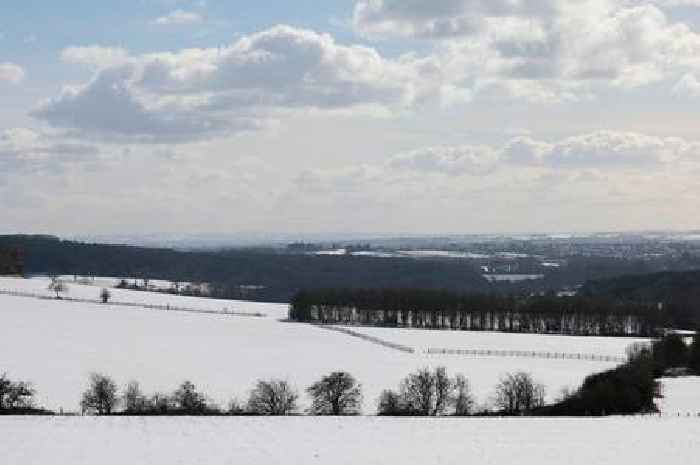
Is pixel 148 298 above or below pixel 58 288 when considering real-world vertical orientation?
below

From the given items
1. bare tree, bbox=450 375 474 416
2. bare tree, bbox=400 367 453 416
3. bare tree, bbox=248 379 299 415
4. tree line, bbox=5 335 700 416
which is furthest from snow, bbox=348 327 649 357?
bare tree, bbox=248 379 299 415

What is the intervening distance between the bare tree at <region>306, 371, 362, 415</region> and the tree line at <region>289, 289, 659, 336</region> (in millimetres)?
75215

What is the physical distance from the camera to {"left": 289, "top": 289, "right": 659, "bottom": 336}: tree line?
422 ft

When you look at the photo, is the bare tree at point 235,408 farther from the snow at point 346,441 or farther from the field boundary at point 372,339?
the field boundary at point 372,339

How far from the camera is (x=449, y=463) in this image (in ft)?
109

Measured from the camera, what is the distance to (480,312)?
134500mm

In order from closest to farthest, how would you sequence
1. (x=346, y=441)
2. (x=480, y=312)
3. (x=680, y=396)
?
(x=346, y=441) → (x=680, y=396) → (x=480, y=312)

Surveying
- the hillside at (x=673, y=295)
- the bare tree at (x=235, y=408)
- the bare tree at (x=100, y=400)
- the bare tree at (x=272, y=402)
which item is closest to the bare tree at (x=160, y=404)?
the bare tree at (x=100, y=400)

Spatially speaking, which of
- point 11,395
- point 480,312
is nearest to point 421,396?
point 11,395

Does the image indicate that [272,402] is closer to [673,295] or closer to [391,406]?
[391,406]

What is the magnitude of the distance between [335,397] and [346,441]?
44.1 ft

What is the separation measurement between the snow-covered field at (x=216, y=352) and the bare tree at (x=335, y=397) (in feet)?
8.69

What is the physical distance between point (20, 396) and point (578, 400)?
31907 millimetres

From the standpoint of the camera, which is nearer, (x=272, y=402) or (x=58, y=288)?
(x=272, y=402)
